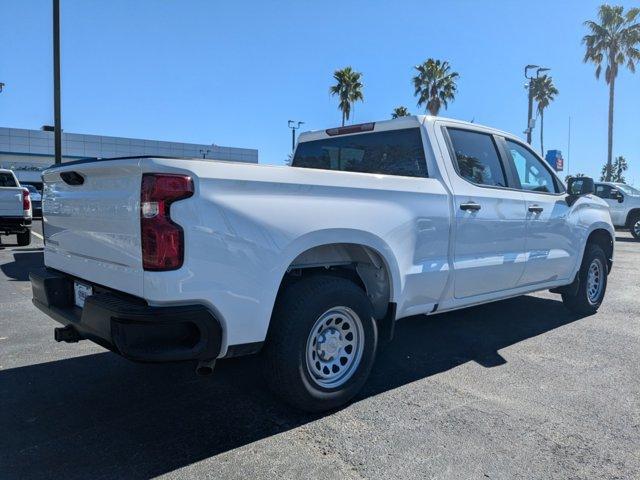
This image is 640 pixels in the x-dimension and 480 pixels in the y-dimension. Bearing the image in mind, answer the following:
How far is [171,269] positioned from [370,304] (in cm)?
148

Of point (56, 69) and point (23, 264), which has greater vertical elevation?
point (56, 69)

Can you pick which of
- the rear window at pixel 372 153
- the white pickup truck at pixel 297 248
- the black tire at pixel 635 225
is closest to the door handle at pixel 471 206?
the white pickup truck at pixel 297 248

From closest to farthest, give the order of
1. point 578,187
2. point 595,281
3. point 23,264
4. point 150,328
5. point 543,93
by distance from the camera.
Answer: point 150,328, point 578,187, point 595,281, point 23,264, point 543,93

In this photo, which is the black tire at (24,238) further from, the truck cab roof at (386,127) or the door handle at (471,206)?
the door handle at (471,206)

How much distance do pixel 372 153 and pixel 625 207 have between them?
16524 millimetres

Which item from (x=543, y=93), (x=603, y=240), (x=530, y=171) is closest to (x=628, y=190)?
(x=603, y=240)

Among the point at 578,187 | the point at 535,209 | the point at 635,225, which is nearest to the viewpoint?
the point at 535,209

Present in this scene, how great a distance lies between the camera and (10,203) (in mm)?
12039

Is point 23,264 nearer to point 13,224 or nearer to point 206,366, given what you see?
point 13,224

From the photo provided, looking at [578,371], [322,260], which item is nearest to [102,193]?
[322,260]

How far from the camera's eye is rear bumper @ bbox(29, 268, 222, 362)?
8.56ft

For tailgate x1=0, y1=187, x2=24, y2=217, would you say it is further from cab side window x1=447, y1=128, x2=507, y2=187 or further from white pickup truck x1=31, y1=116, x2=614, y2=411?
cab side window x1=447, y1=128, x2=507, y2=187

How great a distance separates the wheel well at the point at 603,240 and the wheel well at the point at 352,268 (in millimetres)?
3724

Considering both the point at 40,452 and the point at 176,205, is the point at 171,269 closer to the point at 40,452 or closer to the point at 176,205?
the point at 176,205
